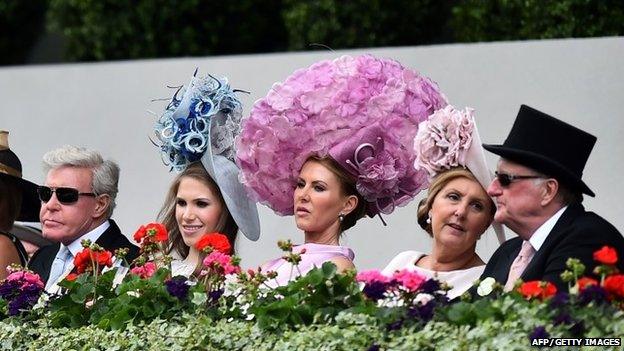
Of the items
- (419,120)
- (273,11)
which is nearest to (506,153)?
(419,120)

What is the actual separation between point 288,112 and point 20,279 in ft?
4.21

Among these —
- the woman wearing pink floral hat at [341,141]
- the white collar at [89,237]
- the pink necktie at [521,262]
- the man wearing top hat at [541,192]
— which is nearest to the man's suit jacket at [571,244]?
the man wearing top hat at [541,192]

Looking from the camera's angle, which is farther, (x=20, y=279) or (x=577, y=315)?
(x=20, y=279)

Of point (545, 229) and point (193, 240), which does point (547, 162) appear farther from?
point (193, 240)

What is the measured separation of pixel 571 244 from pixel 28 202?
3.43 metres

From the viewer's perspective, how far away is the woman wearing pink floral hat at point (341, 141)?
20.8ft

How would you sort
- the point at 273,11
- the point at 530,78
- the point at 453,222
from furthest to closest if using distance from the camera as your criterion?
the point at 273,11 < the point at 530,78 < the point at 453,222

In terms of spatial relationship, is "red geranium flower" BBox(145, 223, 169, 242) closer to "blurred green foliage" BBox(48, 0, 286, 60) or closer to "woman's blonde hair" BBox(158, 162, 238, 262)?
"woman's blonde hair" BBox(158, 162, 238, 262)

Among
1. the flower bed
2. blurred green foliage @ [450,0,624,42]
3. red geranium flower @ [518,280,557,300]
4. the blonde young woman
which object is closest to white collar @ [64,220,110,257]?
the blonde young woman

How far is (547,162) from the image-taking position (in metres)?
5.57

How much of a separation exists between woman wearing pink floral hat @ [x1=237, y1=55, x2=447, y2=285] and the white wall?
96 cm

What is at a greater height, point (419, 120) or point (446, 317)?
point (419, 120)

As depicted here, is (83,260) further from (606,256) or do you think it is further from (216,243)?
(606,256)

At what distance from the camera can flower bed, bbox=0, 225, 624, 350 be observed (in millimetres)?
4703
